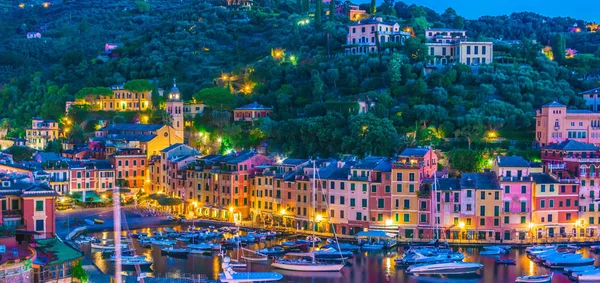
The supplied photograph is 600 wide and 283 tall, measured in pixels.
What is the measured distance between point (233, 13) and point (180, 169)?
52551mm

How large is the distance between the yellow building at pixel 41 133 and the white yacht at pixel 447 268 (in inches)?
2020

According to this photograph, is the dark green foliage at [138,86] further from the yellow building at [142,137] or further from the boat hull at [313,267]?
the boat hull at [313,267]

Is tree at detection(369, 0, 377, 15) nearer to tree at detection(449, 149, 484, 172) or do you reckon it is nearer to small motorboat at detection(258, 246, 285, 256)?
tree at detection(449, 149, 484, 172)

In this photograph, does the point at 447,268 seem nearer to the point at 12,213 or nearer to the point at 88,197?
the point at 12,213

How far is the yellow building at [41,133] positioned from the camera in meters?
84.4

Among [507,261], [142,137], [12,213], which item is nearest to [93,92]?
[142,137]

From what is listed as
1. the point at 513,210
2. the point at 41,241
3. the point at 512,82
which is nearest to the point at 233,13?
the point at 512,82

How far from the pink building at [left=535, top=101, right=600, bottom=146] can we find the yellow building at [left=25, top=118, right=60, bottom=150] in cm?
4612

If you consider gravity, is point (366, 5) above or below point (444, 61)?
above

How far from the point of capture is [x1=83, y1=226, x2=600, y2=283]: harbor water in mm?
41594

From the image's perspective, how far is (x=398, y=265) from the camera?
44.1m

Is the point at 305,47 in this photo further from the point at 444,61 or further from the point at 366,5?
the point at 366,5

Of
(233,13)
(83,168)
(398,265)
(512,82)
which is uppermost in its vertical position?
(233,13)

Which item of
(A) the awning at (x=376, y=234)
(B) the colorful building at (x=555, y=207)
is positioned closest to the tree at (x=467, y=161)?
(B) the colorful building at (x=555, y=207)
